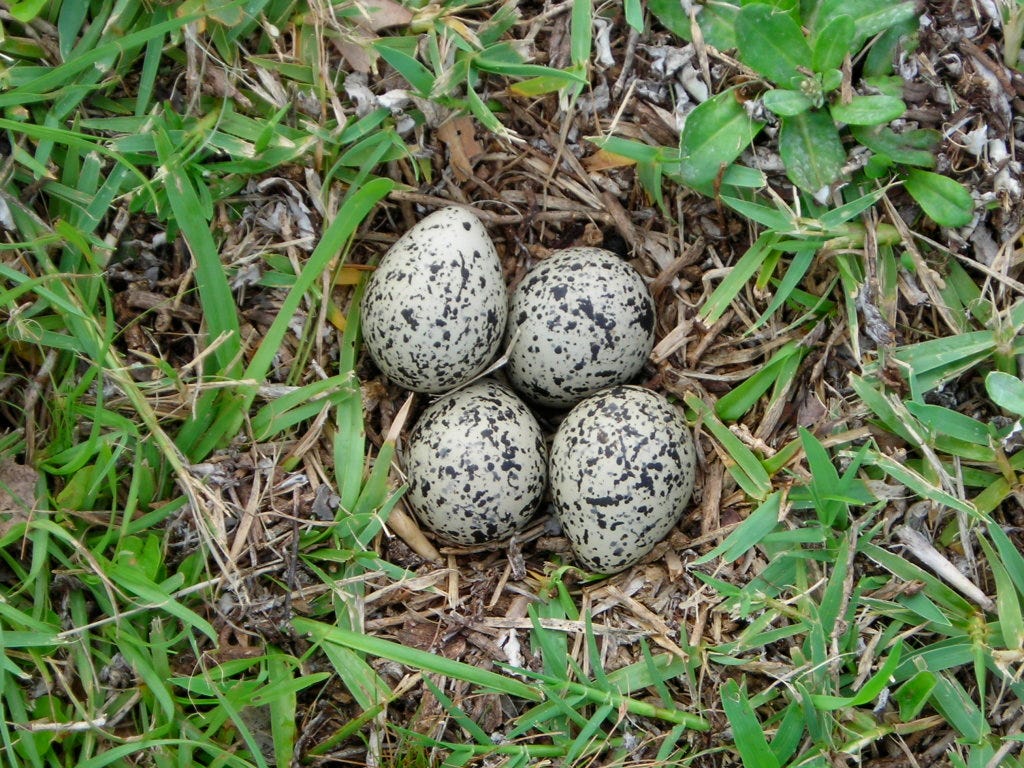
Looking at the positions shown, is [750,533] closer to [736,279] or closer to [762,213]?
[736,279]

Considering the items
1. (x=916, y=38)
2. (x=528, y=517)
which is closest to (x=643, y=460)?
(x=528, y=517)


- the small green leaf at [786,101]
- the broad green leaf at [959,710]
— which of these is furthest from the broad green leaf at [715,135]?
the broad green leaf at [959,710]

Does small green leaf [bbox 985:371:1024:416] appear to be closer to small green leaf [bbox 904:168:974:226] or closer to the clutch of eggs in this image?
small green leaf [bbox 904:168:974:226]

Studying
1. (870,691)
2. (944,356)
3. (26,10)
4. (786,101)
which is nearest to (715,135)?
(786,101)

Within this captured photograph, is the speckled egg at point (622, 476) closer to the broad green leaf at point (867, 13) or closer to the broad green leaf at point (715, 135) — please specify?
the broad green leaf at point (715, 135)

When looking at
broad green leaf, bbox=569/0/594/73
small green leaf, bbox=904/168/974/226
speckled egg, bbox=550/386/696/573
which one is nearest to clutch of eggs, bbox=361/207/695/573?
speckled egg, bbox=550/386/696/573

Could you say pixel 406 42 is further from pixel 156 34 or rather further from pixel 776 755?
pixel 776 755
